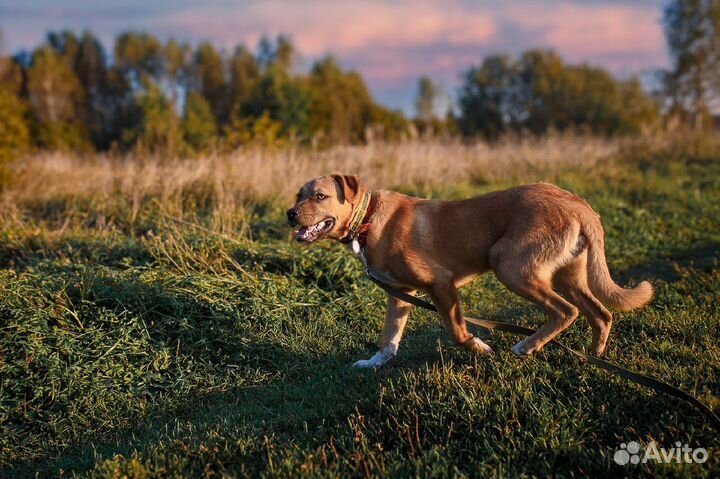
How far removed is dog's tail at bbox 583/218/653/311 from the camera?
4582 mm

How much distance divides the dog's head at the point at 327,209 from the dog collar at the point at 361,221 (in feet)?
→ 0.24

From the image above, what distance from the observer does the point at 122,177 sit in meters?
10.9

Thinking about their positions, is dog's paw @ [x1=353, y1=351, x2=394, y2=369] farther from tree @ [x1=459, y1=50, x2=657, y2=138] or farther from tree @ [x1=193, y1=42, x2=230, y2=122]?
tree @ [x1=193, y1=42, x2=230, y2=122]

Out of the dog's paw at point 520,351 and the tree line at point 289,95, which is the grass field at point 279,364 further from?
the tree line at point 289,95

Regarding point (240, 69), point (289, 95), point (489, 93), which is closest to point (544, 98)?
point (489, 93)

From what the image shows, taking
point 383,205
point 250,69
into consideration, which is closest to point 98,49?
point 250,69

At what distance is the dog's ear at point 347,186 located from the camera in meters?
5.00

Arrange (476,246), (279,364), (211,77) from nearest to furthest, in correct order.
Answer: (476,246) → (279,364) → (211,77)

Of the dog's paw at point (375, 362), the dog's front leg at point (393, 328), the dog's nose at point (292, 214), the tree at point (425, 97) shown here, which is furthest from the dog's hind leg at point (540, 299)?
the tree at point (425, 97)

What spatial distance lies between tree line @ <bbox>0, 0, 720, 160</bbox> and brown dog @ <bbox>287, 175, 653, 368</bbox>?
9012 mm

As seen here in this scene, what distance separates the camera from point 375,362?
5.14m

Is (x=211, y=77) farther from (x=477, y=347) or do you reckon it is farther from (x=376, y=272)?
(x=477, y=347)

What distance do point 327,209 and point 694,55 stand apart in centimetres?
2980

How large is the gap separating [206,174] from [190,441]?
7275 mm
